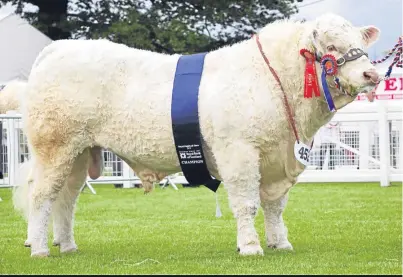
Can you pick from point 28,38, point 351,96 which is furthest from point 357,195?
point 28,38

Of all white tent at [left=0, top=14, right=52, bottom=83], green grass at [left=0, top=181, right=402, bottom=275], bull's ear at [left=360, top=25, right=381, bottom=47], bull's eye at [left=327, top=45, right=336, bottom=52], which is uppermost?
white tent at [left=0, top=14, right=52, bottom=83]

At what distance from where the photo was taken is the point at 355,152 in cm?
1739

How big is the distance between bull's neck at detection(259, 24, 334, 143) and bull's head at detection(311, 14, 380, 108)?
0.11 meters

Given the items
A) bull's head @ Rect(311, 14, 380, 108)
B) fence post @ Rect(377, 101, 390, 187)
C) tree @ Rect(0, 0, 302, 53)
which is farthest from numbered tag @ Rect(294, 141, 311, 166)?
tree @ Rect(0, 0, 302, 53)

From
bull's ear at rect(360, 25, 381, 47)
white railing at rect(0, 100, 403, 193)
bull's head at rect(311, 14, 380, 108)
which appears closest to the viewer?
bull's head at rect(311, 14, 380, 108)

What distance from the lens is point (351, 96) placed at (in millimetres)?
7188

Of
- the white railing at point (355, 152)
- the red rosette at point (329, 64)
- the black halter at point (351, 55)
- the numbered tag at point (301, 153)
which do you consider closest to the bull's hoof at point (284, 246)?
the numbered tag at point (301, 153)

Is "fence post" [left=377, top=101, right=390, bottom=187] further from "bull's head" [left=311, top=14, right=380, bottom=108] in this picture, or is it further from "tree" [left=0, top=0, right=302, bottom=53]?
"tree" [left=0, top=0, right=302, bottom=53]

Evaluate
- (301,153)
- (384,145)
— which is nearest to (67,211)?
(301,153)

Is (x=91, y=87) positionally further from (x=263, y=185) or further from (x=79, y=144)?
(x=263, y=185)

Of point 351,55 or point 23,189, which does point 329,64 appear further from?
point 23,189

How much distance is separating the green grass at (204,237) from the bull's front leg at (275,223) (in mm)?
172

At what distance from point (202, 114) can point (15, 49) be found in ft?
58.7

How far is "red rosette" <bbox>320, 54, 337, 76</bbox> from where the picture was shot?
7127mm
